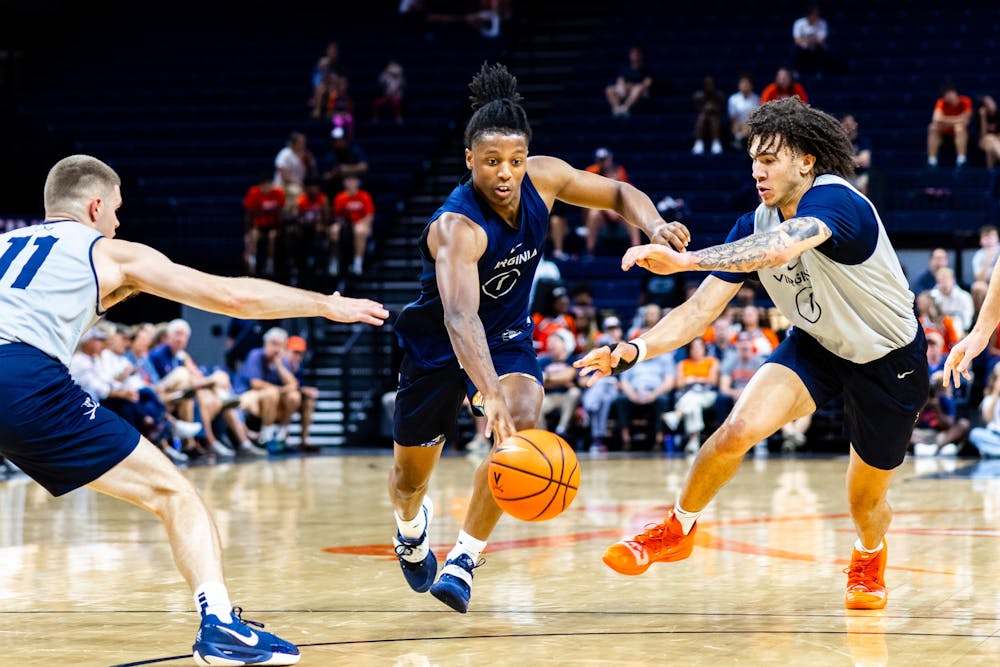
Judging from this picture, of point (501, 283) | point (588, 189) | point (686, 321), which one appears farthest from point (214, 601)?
point (588, 189)

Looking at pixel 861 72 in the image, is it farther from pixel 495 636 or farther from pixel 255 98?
pixel 495 636

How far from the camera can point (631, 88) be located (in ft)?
65.4

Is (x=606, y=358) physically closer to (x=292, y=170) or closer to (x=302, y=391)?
(x=302, y=391)

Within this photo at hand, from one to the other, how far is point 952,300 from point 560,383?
4065 mm

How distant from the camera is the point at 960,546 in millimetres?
7543

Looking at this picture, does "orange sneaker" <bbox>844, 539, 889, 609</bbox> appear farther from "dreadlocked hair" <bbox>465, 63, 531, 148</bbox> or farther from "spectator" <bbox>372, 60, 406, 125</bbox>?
"spectator" <bbox>372, 60, 406, 125</bbox>

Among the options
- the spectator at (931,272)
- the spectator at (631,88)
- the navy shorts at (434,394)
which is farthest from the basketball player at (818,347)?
the spectator at (631,88)

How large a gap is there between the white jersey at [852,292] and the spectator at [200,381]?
9.33 metres

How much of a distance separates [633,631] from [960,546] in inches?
116

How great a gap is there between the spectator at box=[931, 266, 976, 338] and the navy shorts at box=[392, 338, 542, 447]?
9.43m

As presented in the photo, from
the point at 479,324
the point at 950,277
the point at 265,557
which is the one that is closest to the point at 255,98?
the point at 950,277

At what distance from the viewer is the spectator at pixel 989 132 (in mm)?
17234

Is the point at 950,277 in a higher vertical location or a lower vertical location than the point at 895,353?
lower

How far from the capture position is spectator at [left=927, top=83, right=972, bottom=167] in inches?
683
